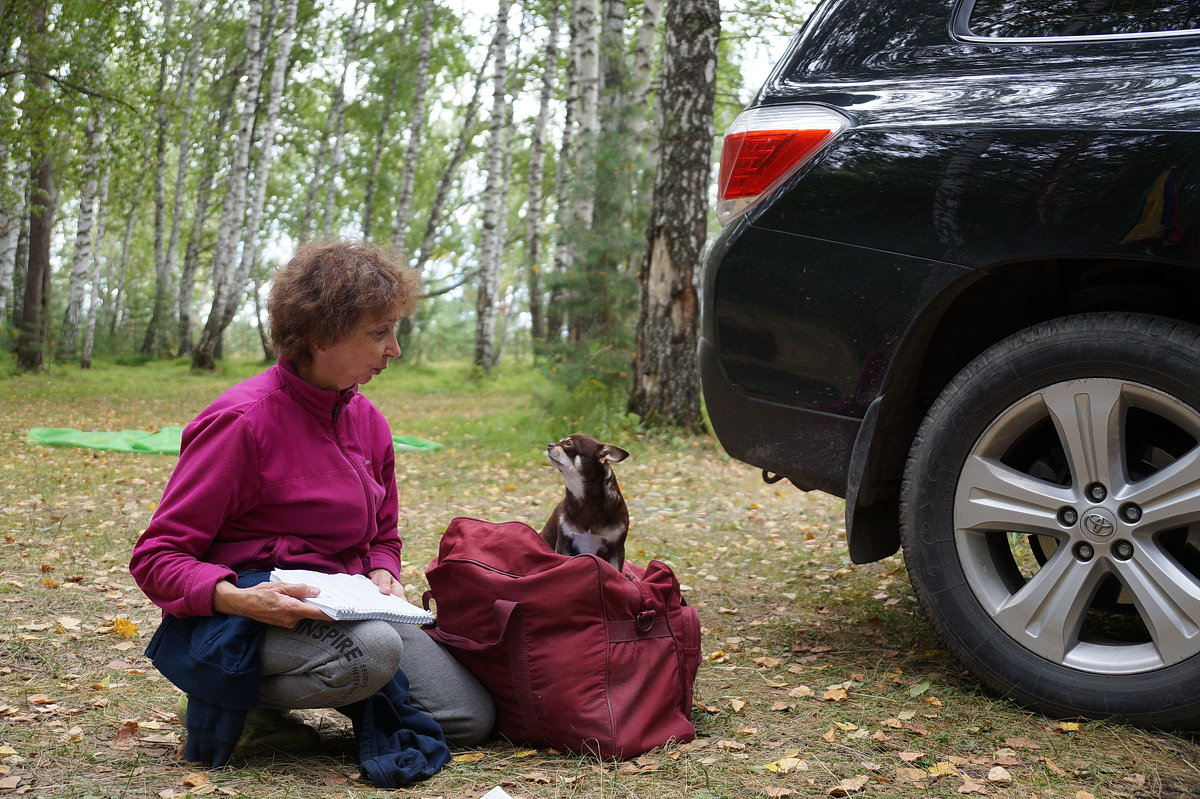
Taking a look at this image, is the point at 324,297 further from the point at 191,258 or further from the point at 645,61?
the point at 191,258

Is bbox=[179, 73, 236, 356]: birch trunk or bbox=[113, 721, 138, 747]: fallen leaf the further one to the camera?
bbox=[179, 73, 236, 356]: birch trunk

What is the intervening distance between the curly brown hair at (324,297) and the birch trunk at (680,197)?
6382 mm

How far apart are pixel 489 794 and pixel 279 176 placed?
132 ft

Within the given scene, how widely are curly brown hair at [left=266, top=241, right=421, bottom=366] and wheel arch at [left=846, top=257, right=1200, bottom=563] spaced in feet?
5.35

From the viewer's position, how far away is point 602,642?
2.92 metres

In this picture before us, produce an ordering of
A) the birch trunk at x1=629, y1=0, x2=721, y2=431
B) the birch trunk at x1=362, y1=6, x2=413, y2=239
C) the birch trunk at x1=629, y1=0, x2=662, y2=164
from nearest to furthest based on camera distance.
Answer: the birch trunk at x1=629, y1=0, x2=721, y2=431, the birch trunk at x1=629, y1=0, x2=662, y2=164, the birch trunk at x1=362, y1=6, x2=413, y2=239

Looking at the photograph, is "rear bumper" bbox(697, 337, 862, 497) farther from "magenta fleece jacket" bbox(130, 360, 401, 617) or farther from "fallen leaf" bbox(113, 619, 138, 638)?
"fallen leaf" bbox(113, 619, 138, 638)

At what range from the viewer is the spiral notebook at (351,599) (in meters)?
2.65

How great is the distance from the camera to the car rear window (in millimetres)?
2838

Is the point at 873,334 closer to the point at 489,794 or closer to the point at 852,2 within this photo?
the point at 852,2

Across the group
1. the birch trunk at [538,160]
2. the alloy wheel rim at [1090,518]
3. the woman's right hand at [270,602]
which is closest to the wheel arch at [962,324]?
the alloy wheel rim at [1090,518]

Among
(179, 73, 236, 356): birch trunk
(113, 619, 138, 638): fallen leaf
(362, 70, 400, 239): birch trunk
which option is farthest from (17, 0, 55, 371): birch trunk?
(113, 619, 138, 638): fallen leaf

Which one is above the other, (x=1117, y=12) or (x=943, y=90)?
(x=1117, y=12)

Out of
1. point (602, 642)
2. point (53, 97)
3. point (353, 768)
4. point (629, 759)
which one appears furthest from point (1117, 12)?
point (53, 97)
